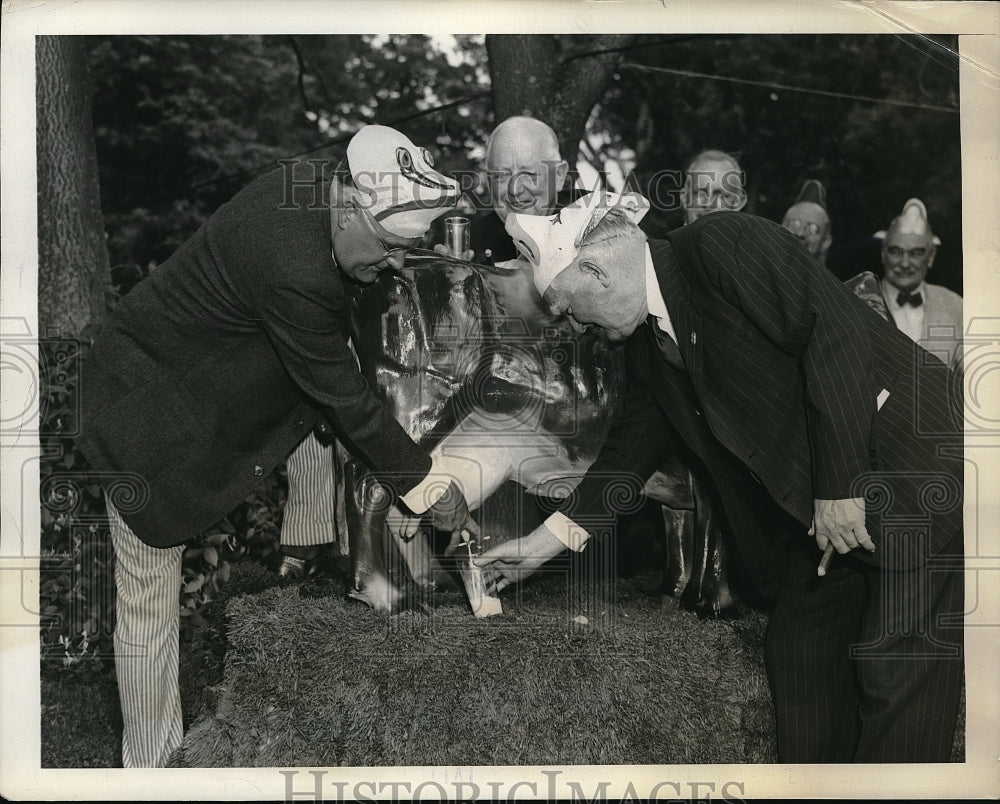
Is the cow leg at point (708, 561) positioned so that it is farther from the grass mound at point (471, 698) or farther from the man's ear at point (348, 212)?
the man's ear at point (348, 212)

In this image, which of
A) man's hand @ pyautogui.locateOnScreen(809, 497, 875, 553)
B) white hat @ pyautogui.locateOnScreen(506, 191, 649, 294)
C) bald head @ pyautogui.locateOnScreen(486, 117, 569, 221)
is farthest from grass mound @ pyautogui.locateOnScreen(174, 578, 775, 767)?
bald head @ pyautogui.locateOnScreen(486, 117, 569, 221)

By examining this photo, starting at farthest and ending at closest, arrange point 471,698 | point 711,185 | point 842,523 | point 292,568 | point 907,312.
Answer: point 907,312, point 711,185, point 292,568, point 471,698, point 842,523

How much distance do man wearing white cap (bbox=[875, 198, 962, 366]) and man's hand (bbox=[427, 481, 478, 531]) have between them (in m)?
1.56

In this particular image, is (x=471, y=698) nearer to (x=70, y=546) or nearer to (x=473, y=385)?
(x=473, y=385)

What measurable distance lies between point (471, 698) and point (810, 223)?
2.05m

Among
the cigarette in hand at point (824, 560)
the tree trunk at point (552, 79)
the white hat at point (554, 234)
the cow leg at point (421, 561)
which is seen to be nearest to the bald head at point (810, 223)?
the tree trunk at point (552, 79)

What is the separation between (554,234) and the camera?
2.88 meters

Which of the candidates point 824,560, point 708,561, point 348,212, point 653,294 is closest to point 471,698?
point 708,561

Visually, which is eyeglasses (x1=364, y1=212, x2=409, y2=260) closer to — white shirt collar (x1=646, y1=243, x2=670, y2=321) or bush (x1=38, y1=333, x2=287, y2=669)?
white shirt collar (x1=646, y1=243, x2=670, y2=321)

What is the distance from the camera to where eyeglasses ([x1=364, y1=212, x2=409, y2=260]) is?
2.81 metres

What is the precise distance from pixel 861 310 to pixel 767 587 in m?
0.97

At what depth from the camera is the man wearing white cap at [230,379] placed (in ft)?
9.21

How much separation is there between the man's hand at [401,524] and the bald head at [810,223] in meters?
1.70

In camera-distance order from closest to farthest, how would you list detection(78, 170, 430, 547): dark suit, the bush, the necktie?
detection(78, 170, 430, 547): dark suit
the necktie
the bush
